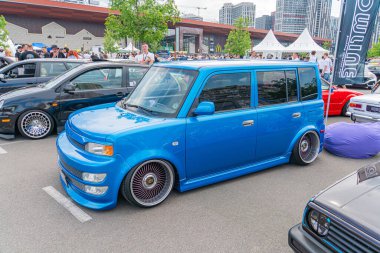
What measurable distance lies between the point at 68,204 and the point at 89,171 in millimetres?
780

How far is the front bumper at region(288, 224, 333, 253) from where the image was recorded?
2121 mm

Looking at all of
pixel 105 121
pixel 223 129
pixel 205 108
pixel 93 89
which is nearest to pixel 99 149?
pixel 105 121

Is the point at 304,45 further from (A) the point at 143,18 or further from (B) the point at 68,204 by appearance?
(B) the point at 68,204

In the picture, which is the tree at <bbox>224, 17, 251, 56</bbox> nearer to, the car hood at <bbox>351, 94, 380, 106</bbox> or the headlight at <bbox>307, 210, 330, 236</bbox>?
the car hood at <bbox>351, 94, 380, 106</bbox>

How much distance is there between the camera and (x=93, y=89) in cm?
695

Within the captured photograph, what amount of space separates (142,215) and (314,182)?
2.72 meters

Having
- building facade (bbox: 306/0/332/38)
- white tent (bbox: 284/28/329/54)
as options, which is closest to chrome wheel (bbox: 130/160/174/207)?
white tent (bbox: 284/28/329/54)

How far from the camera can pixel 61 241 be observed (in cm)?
297

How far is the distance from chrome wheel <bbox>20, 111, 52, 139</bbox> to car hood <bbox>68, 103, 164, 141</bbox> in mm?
2833

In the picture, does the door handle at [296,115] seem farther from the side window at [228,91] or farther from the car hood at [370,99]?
the car hood at [370,99]

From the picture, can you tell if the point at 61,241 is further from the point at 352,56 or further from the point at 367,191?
the point at 352,56

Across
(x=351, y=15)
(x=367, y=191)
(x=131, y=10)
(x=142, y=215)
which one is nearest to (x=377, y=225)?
(x=367, y=191)

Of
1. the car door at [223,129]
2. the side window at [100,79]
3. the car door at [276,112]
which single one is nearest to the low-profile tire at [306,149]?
the car door at [276,112]

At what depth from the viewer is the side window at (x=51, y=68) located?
26.6 ft
